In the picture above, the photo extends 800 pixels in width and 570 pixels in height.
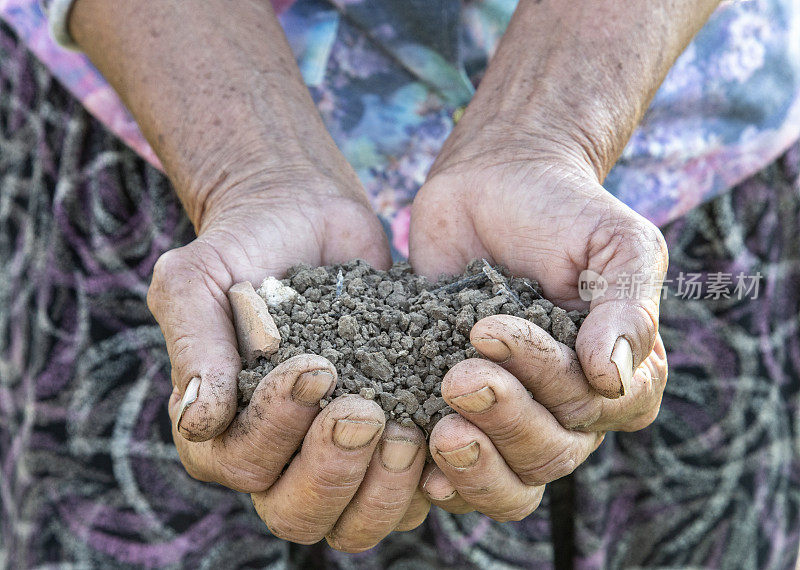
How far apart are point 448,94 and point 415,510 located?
3.30 feet

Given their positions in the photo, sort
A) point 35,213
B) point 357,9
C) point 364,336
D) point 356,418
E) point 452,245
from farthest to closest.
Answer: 1. point 35,213
2. point 357,9
3. point 452,245
4. point 364,336
5. point 356,418

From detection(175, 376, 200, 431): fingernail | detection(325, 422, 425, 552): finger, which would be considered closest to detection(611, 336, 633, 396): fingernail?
detection(325, 422, 425, 552): finger

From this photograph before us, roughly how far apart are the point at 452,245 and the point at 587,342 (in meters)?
0.46

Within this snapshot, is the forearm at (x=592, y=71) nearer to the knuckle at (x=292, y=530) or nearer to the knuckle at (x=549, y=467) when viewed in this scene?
the knuckle at (x=549, y=467)

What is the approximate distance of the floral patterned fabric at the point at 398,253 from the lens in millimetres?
1626

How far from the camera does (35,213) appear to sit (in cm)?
171

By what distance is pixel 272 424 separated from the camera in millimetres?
1014

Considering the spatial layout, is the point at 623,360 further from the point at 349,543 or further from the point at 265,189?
the point at 265,189

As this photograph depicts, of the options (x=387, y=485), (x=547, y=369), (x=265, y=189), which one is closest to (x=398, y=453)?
(x=387, y=485)

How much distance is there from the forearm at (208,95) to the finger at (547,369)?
0.64 m

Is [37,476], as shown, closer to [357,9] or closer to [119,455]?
[119,455]

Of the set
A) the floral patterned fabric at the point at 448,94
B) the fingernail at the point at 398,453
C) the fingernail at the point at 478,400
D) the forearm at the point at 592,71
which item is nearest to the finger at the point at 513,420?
the fingernail at the point at 478,400

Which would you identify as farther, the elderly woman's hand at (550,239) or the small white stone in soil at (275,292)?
the small white stone in soil at (275,292)

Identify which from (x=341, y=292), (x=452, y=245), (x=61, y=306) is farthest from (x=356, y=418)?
(x=61, y=306)
